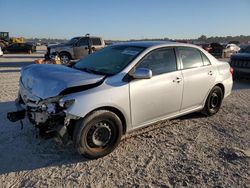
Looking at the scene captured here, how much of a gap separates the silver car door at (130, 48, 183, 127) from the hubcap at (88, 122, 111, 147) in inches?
19.8

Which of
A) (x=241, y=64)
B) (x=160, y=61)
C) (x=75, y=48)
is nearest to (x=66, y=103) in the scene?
(x=160, y=61)

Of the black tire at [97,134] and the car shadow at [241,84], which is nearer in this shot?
the black tire at [97,134]

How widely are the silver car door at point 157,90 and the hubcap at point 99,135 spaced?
503mm

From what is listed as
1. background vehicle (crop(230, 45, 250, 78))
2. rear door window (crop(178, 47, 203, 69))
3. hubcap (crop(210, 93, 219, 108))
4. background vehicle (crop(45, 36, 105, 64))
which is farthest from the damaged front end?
background vehicle (crop(45, 36, 105, 64))

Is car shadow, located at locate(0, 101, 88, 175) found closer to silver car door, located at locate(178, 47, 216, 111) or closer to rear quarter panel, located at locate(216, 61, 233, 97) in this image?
silver car door, located at locate(178, 47, 216, 111)

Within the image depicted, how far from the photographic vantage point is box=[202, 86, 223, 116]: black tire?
6.23m

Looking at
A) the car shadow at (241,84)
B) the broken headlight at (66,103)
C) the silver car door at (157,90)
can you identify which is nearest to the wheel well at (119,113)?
the silver car door at (157,90)

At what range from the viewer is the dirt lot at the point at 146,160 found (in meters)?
3.67

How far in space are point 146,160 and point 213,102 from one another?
2.87 metres

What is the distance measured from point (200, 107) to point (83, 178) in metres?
3.22

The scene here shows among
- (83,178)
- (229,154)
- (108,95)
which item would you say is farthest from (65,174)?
(229,154)

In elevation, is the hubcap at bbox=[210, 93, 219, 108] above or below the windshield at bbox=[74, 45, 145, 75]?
below

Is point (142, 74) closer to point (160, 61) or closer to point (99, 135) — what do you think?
point (160, 61)

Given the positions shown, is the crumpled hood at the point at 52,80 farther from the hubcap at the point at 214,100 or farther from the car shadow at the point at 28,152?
the hubcap at the point at 214,100
